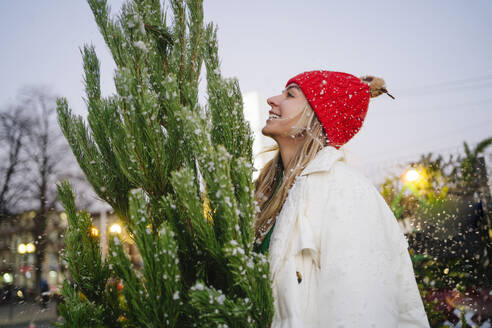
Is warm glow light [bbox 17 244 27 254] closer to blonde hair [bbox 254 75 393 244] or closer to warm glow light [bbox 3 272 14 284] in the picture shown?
warm glow light [bbox 3 272 14 284]

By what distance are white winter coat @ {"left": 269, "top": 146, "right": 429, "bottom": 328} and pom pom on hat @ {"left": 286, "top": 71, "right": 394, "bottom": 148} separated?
421 mm

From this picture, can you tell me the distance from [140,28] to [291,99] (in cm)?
95

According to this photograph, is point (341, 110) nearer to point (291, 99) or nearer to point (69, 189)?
point (291, 99)

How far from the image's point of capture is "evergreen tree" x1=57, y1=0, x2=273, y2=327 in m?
0.88

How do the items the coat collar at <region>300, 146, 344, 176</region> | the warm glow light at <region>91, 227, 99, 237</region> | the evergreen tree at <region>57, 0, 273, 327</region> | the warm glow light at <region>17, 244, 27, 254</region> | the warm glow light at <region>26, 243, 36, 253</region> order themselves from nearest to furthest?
the evergreen tree at <region>57, 0, 273, 327</region>
the warm glow light at <region>91, 227, 99, 237</region>
the coat collar at <region>300, 146, 344, 176</region>
the warm glow light at <region>17, 244, 27, 254</region>
the warm glow light at <region>26, 243, 36, 253</region>

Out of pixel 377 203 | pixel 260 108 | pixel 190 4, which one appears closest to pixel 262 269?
pixel 377 203

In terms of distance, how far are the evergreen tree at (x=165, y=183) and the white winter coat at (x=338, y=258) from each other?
29 centimetres

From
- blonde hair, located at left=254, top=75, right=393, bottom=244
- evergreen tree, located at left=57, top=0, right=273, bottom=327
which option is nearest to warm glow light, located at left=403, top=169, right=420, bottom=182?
blonde hair, located at left=254, top=75, right=393, bottom=244

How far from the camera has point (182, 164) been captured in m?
1.14

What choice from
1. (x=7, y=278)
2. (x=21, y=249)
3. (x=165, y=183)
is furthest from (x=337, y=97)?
(x=7, y=278)

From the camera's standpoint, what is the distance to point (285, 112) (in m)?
1.75

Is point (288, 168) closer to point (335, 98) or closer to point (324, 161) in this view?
point (324, 161)

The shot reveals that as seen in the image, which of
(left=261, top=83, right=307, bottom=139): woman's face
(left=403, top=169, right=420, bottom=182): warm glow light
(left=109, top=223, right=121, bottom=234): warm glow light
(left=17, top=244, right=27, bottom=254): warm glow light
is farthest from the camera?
(left=403, top=169, right=420, bottom=182): warm glow light

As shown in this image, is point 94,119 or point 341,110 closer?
point 94,119
